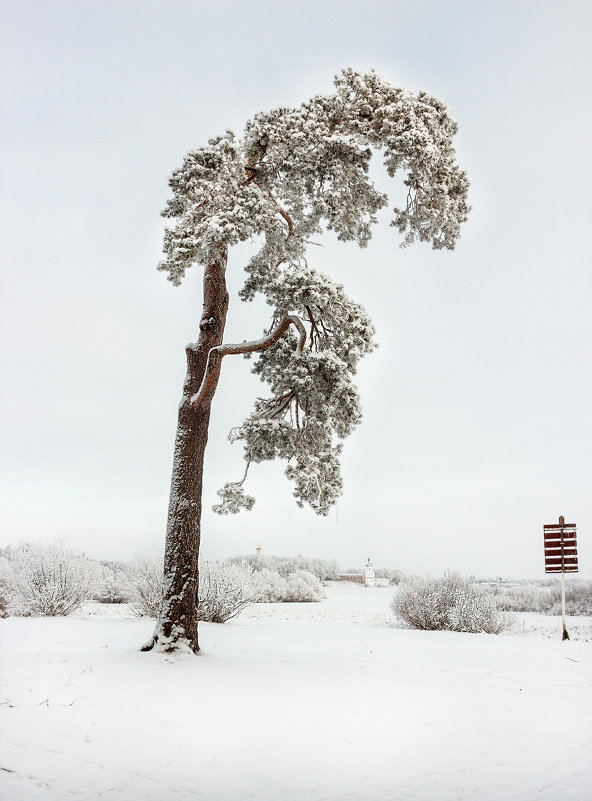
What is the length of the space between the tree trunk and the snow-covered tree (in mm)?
18

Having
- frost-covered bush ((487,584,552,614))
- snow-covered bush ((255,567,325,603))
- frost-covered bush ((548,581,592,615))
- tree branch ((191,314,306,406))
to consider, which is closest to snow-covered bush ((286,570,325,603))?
snow-covered bush ((255,567,325,603))

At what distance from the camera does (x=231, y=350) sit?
10898mm

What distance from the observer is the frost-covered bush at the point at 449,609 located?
609 inches

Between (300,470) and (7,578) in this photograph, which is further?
(7,578)

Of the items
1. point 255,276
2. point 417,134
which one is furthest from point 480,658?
point 417,134

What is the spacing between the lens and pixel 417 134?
9336 millimetres

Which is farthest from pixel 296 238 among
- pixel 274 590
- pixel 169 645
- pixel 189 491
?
pixel 274 590

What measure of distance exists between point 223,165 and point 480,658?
9551 millimetres

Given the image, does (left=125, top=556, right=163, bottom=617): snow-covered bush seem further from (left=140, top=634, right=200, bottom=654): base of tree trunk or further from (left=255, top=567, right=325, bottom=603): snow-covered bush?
(left=255, top=567, right=325, bottom=603): snow-covered bush

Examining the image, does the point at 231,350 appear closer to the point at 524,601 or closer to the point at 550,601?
the point at 550,601

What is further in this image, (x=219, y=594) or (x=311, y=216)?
(x=219, y=594)

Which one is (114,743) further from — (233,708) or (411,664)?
(411,664)

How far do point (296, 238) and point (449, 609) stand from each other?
10016 millimetres

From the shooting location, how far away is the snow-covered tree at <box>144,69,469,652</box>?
9898mm
